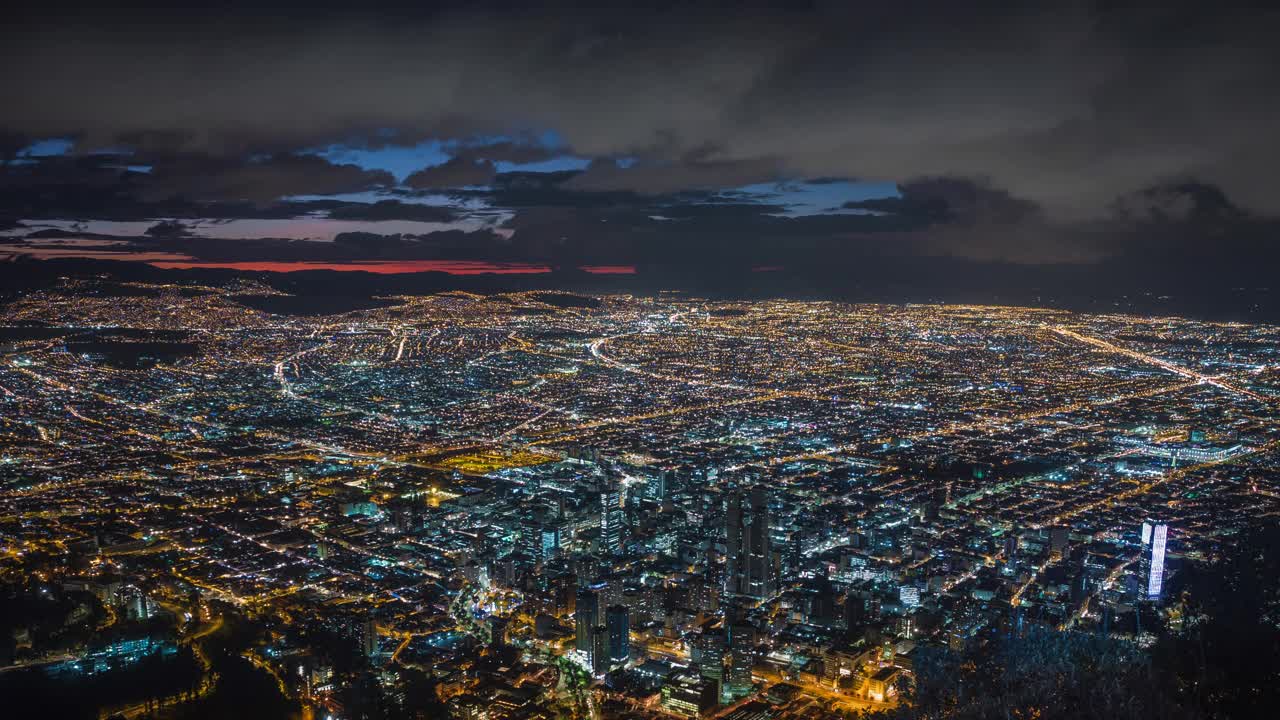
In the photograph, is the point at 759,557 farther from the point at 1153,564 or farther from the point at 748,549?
the point at 1153,564

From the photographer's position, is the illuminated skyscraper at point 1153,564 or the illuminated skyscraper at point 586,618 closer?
the illuminated skyscraper at point 586,618

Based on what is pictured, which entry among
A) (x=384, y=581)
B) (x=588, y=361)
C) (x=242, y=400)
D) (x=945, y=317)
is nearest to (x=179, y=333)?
(x=242, y=400)

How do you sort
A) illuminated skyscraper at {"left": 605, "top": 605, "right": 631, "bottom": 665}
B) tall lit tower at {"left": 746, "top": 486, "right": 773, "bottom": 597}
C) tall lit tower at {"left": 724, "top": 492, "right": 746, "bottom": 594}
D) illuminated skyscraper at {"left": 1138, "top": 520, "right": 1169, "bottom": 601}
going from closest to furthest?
illuminated skyscraper at {"left": 605, "top": 605, "right": 631, "bottom": 665}
illuminated skyscraper at {"left": 1138, "top": 520, "right": 1169, "bottom": 601}
tall lit tower at {"left": 746, "top": 486, "right": 773, "bottom": 597}
tall lit tower at {"left": 724, "top": 492, "right": 746, "bottom": 594}

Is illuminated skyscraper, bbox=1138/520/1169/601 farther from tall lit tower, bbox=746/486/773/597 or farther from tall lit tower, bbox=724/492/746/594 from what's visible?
tall lit tower, bbox=724/492/746/594

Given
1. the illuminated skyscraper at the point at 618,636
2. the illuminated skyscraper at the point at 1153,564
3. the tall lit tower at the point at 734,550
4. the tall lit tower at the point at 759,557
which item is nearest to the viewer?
the illuminated skyscraper at the point at 618,636

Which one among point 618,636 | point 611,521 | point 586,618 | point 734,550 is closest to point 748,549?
point 734,550

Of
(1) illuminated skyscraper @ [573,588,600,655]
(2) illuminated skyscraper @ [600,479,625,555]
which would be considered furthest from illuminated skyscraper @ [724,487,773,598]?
(1) illuminated skyscraper @ [573,588,600,655]

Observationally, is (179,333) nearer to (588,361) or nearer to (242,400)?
(242,400)

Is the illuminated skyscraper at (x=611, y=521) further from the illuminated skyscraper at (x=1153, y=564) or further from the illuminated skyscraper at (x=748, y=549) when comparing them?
the illuminated skyscraper at (x=1153, y=564)

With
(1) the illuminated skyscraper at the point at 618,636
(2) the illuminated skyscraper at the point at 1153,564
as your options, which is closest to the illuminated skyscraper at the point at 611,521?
(1) the illuminated skyscraper at the point at 618,636
